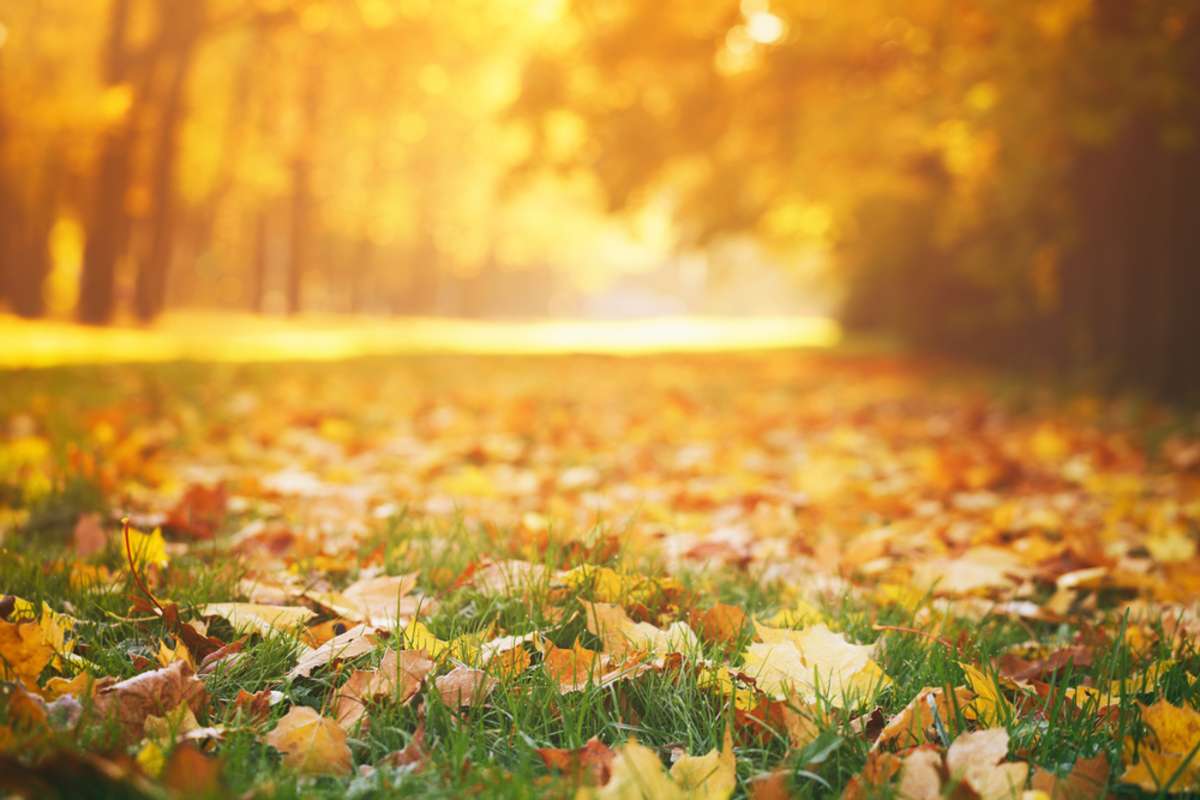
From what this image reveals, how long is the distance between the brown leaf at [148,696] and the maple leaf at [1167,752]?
54.6 inches

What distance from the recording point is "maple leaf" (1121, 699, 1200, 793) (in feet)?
4.43

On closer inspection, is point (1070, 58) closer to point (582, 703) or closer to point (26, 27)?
point (582, 703)

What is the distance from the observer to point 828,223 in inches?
656

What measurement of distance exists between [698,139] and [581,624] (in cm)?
1045

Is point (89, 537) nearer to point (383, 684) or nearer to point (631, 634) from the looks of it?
point (383, 684)

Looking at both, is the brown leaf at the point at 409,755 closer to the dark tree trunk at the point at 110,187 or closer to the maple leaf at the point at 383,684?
the maple leaf at the point at 383,684

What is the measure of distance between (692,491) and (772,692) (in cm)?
225

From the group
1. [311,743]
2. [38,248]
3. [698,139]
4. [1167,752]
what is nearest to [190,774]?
[311,743]

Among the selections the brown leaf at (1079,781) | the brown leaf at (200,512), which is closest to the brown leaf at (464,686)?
the brown leaf at (1079,781)

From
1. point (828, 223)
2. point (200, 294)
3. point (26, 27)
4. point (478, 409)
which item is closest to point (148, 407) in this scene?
point (478, 409)

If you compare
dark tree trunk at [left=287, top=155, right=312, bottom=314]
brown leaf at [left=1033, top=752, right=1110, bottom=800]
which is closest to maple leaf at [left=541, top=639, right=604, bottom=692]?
brown leaf at [left=1033, top=752, right=1110, bottom=800]

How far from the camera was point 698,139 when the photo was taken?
1162cm

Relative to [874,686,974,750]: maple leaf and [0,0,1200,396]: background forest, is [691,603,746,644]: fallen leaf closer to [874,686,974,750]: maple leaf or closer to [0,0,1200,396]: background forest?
[874,686,974,750]: maple leaf

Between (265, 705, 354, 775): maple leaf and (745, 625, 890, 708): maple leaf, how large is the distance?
0.70 metres
